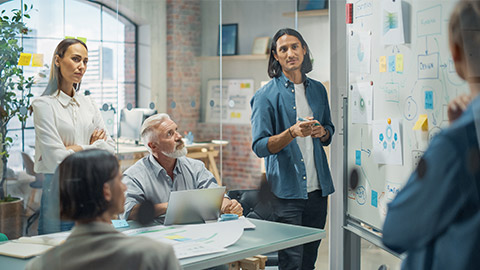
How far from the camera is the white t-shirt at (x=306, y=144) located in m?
3.05

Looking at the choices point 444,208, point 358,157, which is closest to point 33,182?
point 358,157

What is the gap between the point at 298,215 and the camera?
307 cm

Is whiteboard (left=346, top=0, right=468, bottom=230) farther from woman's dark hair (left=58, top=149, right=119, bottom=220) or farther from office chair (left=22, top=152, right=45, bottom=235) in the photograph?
office chair (left=22, top=152, right=45, bottom=235)

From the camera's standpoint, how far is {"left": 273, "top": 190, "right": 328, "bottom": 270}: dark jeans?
306cm

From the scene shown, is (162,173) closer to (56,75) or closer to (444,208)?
(56,75)

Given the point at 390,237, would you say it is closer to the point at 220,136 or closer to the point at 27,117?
the point at 27,117

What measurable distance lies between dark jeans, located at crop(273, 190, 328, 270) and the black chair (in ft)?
0.14

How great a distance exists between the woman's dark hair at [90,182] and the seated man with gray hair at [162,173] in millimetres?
791

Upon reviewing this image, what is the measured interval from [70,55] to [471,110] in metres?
1.70

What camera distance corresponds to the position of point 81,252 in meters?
1.53

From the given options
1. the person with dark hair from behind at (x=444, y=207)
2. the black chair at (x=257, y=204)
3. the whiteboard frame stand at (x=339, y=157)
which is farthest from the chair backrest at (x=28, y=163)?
the person with dark hair from behind at (x=444, y=207)

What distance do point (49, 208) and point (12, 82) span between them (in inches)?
26.1

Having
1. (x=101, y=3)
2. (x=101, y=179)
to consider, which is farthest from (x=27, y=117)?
(x=101, y=179)

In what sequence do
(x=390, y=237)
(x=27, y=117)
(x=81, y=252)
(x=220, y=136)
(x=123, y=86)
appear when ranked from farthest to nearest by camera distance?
(x=220, y=136), (x=123, y=86), (x=27, y=117), (x=81, y=252), (x=390, y=237)
